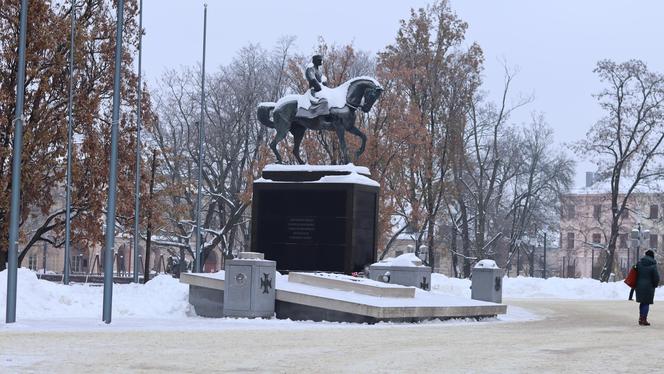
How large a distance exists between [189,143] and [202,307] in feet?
125

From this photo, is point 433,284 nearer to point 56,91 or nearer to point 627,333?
point 56,91

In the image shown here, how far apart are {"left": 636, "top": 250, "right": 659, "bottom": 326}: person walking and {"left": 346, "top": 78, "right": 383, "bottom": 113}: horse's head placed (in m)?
7.98

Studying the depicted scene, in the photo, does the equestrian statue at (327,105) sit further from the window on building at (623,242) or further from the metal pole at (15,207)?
the window on building at (623,242)

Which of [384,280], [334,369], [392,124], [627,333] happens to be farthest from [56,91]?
[334,369]

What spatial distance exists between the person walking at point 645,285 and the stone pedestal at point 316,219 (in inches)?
262

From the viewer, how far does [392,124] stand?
168 ft

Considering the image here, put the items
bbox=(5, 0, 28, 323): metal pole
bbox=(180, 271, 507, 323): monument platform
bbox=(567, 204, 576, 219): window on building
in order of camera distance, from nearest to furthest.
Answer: bbox=(5, 0, 28, 323): metal pole < bbox=(180, 271, 507, 323): monument platform < bbox=(567, 204, 576, 219): window on building

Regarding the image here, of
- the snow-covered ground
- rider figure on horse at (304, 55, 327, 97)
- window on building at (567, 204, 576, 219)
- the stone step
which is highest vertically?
rider figure on horse at (304, 55, 327, 97)

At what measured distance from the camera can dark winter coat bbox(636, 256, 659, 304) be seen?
24172 millimetres

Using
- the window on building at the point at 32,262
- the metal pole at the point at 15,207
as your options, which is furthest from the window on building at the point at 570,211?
the metal pole at the point at 15,207

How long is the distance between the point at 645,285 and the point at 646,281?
106mm

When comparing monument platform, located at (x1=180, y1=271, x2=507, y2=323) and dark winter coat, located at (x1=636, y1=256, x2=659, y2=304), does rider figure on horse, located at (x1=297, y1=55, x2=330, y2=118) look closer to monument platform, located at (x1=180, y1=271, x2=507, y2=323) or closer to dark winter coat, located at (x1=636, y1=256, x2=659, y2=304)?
monument platform, located at (x1=180, y1=271, x2=507, y2=323)

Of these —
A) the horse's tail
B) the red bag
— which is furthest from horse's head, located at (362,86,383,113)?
the red bag

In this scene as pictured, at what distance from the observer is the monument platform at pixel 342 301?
2212 centimetres
